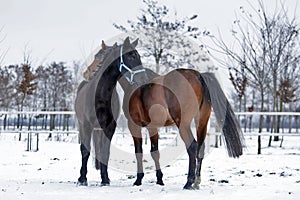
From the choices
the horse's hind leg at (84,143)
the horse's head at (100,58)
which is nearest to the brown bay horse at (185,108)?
the horse's head at (100,58)

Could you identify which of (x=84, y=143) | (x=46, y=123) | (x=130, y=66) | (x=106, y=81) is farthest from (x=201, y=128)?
(x=46, y=123)

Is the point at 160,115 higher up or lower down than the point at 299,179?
higher up

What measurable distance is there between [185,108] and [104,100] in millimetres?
1129

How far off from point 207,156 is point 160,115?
413cm

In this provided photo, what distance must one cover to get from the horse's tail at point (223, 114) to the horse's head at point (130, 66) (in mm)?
795

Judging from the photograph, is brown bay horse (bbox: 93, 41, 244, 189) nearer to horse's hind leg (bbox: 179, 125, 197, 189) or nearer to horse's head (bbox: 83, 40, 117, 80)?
horse's hind leg (bbox: 179, 125, 197, 189)

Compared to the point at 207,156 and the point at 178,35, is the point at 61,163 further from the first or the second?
the point at 178,35

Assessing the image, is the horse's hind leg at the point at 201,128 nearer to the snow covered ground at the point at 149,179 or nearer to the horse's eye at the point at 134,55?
the snow covered ground at the point at 149,179

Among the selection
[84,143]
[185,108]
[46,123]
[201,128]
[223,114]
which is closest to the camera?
[185,108]

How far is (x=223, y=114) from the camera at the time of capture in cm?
473

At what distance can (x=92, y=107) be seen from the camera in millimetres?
4844

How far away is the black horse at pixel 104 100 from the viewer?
15.9ft

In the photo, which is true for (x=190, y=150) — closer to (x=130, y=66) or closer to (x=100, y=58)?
(x=130, y=66)

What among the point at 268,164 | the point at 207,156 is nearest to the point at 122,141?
the point at 207,156
